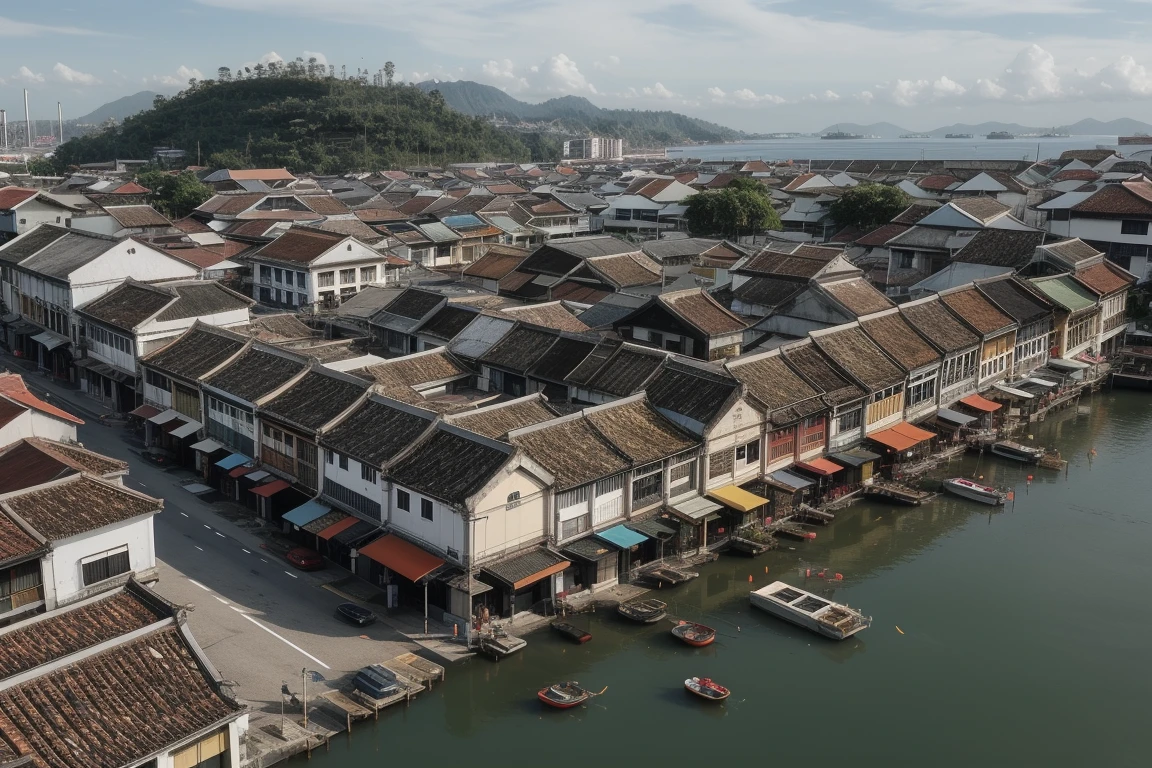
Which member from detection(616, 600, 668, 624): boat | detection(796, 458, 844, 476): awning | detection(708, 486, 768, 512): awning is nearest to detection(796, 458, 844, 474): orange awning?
detection(796, 458, 844, 476): awning

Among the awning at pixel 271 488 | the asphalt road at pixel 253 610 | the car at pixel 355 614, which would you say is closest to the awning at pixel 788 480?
the asphalt road at pixel 253 610

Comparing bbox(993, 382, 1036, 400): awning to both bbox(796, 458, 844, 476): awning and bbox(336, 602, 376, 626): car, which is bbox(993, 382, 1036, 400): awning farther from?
bbox(336, 602, 376, 626): car

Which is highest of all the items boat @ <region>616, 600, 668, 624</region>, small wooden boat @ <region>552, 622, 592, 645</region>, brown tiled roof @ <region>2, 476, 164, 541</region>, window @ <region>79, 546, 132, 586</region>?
brown tiled roof @ <region>2, 476, 164, 541</region>

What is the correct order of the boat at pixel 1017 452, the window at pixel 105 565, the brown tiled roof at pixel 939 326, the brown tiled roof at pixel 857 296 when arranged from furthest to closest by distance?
the brown tiled roof at pixel 857 296, the brown tiled roof at pixel 939 326, the boat at pixel 1017 452, the window at pixel 105 565

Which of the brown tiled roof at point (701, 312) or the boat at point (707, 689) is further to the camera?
→ the brown tiled roof at point (701, 312)

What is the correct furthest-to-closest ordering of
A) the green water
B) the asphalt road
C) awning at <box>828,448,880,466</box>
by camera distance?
awning at <box>828,448,880,466</box> → the asphalt road → the green water

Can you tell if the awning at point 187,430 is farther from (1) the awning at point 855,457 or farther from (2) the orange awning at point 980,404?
(2) the orange awning at point 980,404

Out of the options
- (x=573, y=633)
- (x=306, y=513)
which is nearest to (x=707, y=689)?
(x=573, y=633)
